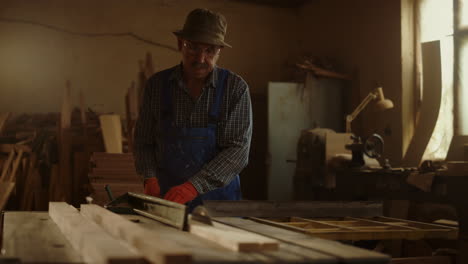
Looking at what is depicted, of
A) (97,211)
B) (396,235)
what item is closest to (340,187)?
(396,235)

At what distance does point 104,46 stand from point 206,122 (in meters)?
5.76

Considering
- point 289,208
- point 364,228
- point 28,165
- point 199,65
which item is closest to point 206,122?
point 199,65

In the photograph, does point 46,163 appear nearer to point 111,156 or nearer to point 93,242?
point 111,156

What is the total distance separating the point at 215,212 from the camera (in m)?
2.39

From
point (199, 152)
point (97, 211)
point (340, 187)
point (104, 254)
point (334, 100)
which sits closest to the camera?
point (104, 254)

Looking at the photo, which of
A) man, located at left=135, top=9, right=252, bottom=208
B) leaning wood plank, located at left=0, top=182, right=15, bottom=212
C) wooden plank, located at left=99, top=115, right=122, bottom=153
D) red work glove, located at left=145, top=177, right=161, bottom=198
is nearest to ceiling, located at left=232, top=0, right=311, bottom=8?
wooden plank, located at left=99, top=115, right=122, bottom=153

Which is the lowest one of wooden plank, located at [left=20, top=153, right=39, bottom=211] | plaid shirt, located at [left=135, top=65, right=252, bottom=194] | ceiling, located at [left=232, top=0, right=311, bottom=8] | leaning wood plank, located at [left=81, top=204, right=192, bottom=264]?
wooden plank, located at [left=20, top=153, right=39, bottom=211]

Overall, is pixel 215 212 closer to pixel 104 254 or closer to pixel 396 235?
pixel 396 235

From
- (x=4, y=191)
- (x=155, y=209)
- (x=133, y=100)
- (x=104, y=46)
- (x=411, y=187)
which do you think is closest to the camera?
(x=155, y=209)

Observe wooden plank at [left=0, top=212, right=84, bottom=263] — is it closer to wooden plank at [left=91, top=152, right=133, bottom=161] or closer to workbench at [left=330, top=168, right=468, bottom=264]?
workbench at [left=330, top=168, right=468, bottom=264]

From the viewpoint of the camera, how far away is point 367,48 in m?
7.21

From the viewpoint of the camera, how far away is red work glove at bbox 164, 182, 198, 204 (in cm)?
254

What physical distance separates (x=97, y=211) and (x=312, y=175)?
15.0 ft

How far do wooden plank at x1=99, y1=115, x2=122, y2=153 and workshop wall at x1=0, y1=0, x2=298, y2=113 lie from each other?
1.34 m
